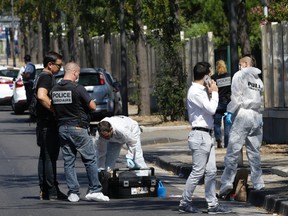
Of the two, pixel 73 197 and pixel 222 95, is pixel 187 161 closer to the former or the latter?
pixel 222 95

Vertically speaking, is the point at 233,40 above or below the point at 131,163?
above

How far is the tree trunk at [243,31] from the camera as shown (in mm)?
25594

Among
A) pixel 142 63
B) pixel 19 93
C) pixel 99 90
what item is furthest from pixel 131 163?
pixel 19 93

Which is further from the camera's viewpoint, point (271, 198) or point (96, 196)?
point (96, 196)

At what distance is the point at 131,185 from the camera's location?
15391mm

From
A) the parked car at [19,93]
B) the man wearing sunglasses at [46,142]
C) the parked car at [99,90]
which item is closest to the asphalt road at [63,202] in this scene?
the man wearing sunglasses at [46,142]

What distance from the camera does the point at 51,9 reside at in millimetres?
48969

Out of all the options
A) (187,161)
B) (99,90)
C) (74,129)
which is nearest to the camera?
(74,129)

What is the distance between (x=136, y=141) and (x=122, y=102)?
1619 cm

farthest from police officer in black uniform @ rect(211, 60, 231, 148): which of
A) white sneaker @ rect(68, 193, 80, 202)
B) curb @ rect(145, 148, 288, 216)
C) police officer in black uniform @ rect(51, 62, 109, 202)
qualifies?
white sneaker @ rect(68, 193, 80, 202)

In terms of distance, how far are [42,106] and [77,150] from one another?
0.82 meters

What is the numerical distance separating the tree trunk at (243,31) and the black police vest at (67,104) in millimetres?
10856

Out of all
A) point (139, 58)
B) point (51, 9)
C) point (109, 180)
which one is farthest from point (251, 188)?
point (51, 9)

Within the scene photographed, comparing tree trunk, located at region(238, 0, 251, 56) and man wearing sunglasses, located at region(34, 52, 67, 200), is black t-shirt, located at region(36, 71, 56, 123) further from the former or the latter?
tree trunk, located at region(238, 0, 251, 56)
